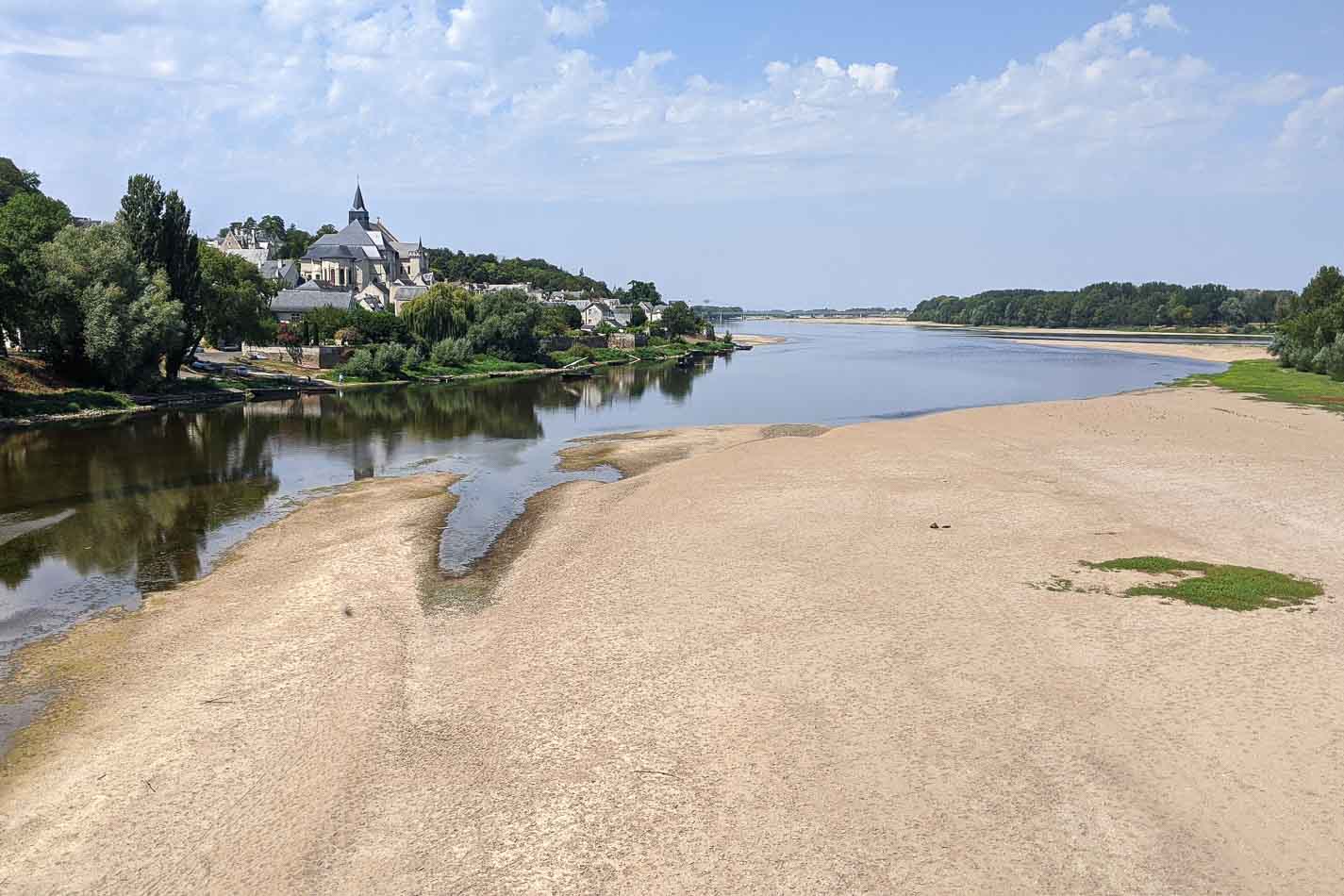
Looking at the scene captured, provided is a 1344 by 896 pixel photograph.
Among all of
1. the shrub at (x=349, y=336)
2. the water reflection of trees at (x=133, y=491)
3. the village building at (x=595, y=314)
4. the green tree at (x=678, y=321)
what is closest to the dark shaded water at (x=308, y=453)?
the water reflection of trees at (x=133, y=491)

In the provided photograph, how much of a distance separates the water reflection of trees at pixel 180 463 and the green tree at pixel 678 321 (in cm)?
7385

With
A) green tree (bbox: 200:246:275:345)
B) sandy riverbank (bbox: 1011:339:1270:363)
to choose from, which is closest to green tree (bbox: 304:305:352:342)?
green tree (bbox: 200:246:275:345)

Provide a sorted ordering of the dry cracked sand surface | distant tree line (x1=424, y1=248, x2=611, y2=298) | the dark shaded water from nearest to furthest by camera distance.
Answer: the dry cracked sand surface < the dark shaded water < distant tree line (x1=424, y1=248, x2=611, y2=298)

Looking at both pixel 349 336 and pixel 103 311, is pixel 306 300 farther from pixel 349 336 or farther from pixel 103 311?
pixel 103 311

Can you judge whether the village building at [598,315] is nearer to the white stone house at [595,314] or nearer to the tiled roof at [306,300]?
the white stone house at [595,314]

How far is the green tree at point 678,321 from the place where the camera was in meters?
134

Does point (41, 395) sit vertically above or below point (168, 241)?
below

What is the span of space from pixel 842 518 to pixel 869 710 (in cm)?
1041

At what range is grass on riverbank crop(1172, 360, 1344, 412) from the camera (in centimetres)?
5101

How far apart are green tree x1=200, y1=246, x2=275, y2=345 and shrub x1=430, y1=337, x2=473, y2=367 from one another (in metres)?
13.3

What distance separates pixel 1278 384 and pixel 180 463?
65515 millimetres

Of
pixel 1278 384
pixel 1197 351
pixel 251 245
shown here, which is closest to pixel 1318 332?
pixel 1278 384

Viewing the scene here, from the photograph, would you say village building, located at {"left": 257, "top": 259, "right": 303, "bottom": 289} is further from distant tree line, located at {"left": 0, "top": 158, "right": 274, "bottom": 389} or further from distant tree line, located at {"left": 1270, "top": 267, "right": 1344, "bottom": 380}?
distant tree line, located at {"left": 1270, "top": 267, "right": 1344, "bottom": 380}

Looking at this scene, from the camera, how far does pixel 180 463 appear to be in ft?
105
